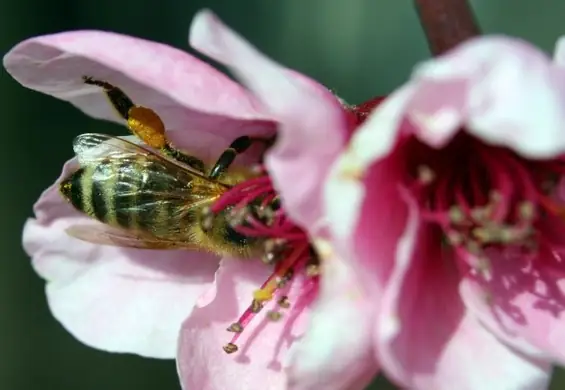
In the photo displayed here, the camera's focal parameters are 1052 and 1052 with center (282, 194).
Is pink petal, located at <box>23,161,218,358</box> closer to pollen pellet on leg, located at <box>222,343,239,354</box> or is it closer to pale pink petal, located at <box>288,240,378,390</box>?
pollen pellet on leg, located at <box>222,343,239,354</box>

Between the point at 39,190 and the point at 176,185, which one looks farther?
the point at 39,190

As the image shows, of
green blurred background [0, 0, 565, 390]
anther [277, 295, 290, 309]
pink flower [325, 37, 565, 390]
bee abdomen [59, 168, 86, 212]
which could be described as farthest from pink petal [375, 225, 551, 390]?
green blurred background [0, 0, 565, 390]

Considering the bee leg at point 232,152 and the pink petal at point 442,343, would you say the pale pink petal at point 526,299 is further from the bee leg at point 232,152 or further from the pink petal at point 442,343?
the bee leg at point 232,152

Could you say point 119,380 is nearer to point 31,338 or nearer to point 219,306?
point 31,338

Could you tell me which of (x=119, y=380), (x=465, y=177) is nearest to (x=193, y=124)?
(x=465, y=177)

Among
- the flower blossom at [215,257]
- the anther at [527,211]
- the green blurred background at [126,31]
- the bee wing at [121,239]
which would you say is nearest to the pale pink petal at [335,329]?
the flower blossom at [215,257]

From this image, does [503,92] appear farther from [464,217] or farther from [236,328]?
[236,328]

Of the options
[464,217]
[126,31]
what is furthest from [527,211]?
[126,31]
